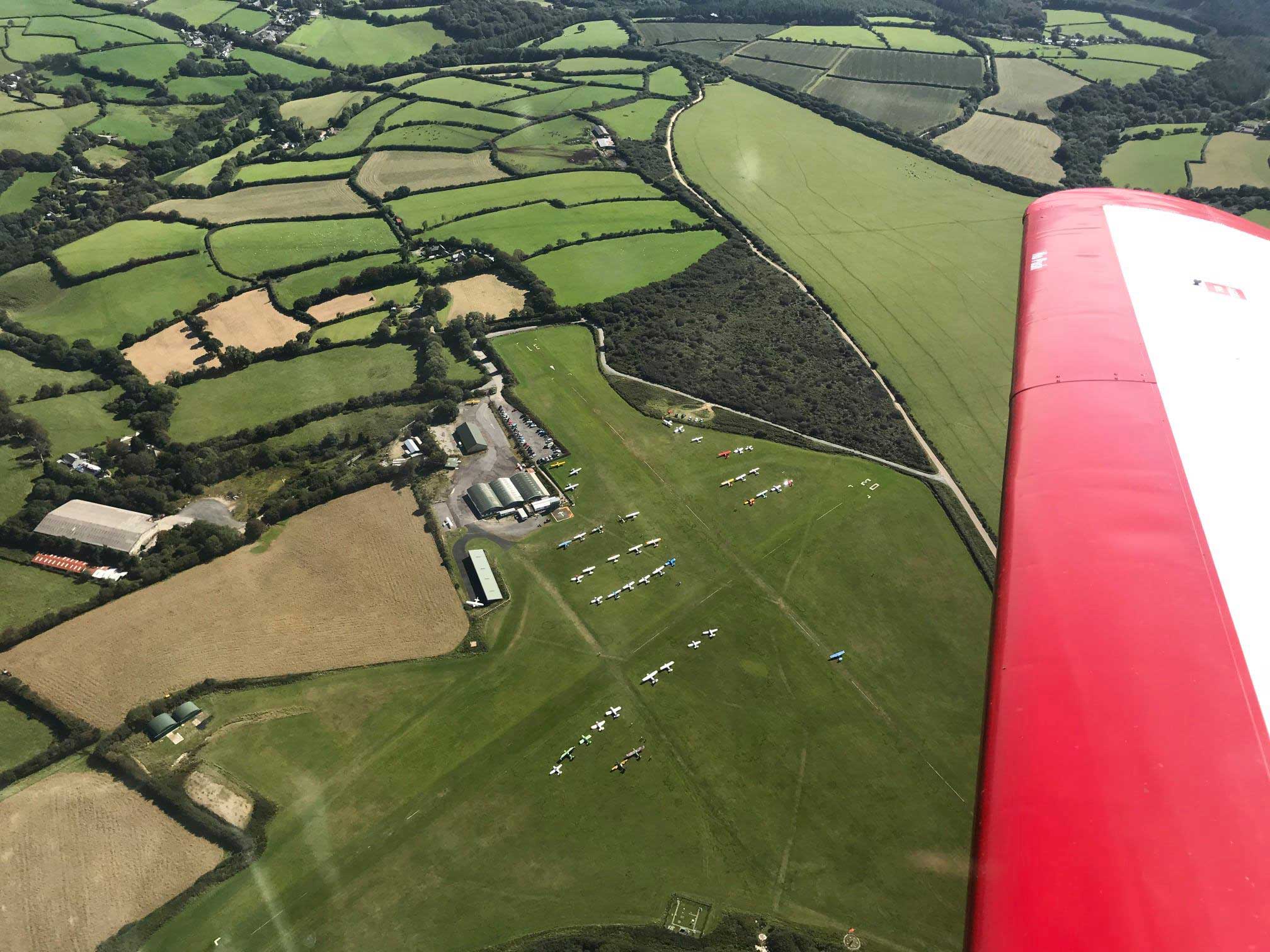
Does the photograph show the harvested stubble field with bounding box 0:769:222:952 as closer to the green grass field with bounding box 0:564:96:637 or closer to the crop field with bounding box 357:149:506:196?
the green grass field with bounding box 0:564:96:637

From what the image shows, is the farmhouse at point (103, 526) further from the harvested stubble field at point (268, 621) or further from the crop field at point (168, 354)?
the crop field at point (168, 354)

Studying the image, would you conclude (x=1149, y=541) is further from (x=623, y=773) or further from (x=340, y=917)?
(x=340, y=917)

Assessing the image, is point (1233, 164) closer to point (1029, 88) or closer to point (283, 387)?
point (1029, 88)

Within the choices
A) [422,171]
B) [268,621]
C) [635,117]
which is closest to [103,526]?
[268,621]

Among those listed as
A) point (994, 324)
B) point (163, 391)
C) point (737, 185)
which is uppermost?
point (737, 185)

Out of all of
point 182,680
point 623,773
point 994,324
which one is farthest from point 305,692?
point 994,324

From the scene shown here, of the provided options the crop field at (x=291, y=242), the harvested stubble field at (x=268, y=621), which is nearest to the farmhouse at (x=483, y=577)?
the harvested stubble field at (x=268, y=621)

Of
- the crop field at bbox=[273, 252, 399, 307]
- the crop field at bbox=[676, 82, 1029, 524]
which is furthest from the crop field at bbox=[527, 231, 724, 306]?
the crop field at bbox=[273, 252, 399, 307]
